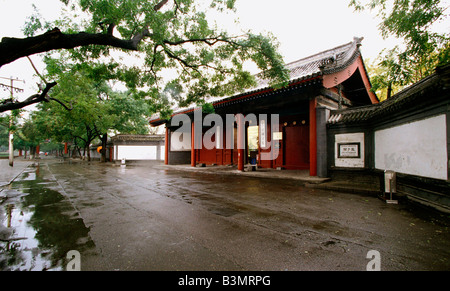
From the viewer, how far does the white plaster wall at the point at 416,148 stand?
449cm

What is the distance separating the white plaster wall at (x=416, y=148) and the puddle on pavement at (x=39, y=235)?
22.3 ft

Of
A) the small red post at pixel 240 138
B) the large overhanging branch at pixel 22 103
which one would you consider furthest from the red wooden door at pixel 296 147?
the large overhanging branch at pixel 22 103

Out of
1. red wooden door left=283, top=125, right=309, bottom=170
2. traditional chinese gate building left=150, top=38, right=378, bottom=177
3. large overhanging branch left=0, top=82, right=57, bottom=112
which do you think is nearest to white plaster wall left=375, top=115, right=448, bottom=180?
traditional chinese gate building left=150, top=38, right=378, bottom=177

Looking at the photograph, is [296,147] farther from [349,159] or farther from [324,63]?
[324,63]

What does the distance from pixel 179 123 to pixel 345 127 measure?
13005 mm

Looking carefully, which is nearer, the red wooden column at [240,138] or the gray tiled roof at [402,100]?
the gray tiled roof at [402,100]

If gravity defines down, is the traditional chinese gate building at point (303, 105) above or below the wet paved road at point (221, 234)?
above

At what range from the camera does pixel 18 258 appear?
2580mm

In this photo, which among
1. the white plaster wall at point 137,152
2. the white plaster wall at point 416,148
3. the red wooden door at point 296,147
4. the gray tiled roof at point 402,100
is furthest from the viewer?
the white plaster wall at point 137,152

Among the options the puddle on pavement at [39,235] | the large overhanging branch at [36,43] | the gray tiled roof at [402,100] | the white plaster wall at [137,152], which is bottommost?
the puddle on pavement at [39,235]

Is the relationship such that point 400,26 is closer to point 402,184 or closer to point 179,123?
point 402,184

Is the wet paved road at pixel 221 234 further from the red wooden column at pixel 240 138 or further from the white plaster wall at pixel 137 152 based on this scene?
the white plaster wall at pixel 137 152

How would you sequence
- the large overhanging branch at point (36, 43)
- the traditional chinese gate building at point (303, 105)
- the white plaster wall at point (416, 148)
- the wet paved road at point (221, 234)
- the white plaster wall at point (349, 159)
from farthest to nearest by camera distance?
the traditional chinese gate building at point (303, 105) < the white plaster wall at point (349, 159) < the white plaster wall at point (416, 148) < the large overhanging branch at point (36, 43) < the wet paved road at point (221, 234)
